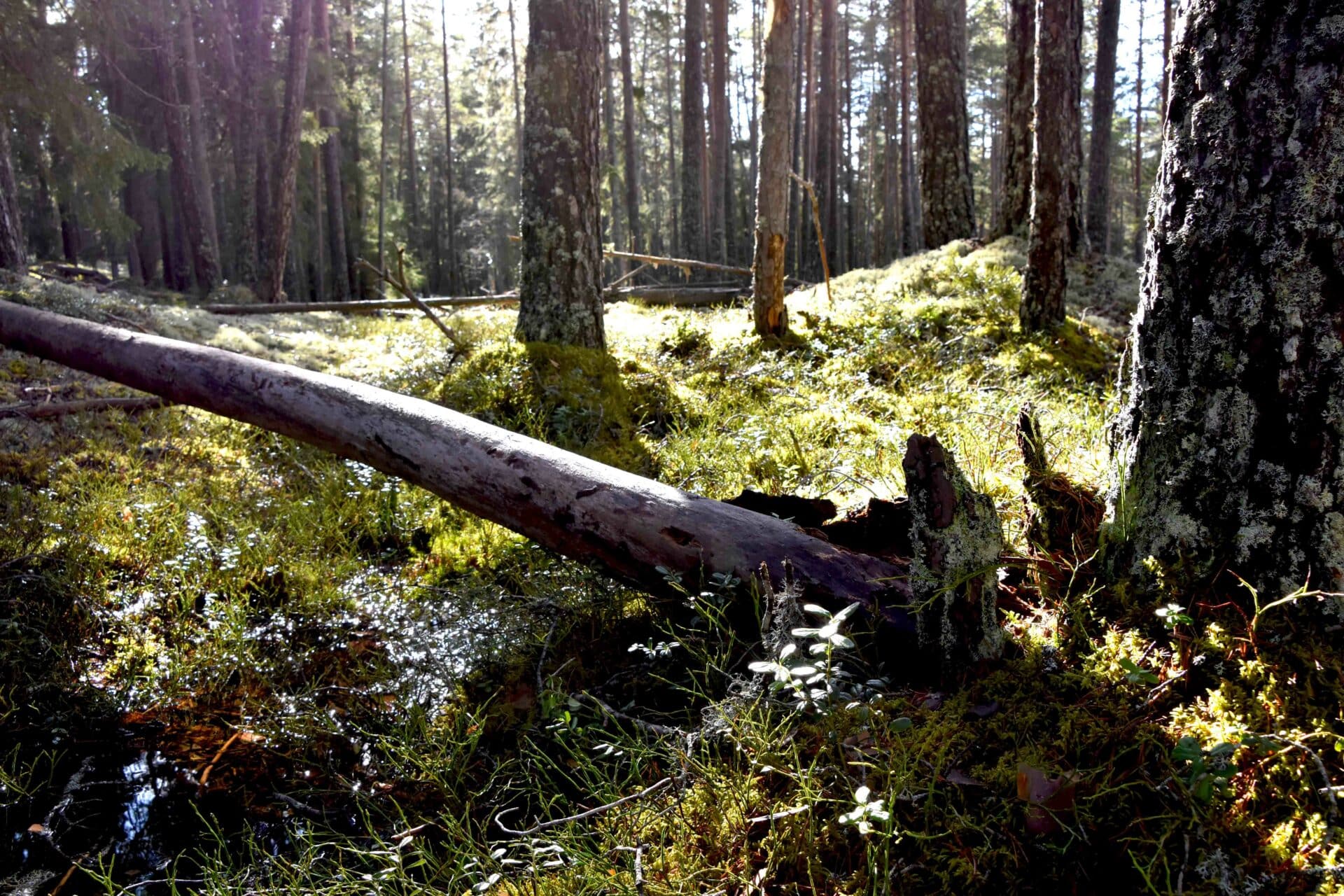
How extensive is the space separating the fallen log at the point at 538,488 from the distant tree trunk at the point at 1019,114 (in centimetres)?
746

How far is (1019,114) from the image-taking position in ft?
27.9

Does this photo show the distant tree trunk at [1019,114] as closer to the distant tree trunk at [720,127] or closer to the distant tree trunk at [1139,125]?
the distant tree trunk at [720,127]

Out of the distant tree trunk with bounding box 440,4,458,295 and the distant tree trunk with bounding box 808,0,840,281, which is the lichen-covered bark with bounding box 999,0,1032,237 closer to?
the distant tree trunk with bounding box 808,0,840,281

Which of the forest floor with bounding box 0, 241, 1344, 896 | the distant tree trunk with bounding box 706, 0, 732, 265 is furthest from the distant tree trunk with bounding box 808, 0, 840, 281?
the forest floor with bounding box 0, 241, 1344, 896

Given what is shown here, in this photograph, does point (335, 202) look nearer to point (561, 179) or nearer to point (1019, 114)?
point (561, 179)

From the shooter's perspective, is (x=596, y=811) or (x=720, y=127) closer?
(x=596, y=811)

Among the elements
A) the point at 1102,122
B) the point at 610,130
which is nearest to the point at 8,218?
the point at 1102,122

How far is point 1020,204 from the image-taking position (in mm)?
9148

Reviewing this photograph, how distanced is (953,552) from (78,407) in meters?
6.67

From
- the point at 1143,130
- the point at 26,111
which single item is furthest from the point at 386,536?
the point at 1143,130

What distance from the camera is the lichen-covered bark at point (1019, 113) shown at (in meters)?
8.52

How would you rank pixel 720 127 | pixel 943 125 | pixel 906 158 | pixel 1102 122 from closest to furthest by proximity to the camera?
pixel 943 125 → pixel 1102 122 → pixel 906 158 → pixel 720 127

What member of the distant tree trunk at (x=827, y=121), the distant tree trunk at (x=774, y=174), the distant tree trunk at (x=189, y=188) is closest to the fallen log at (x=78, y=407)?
the distant tree trunk at (x=774, y=174)

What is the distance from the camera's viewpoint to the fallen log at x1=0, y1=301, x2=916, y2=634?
8.85 ft
